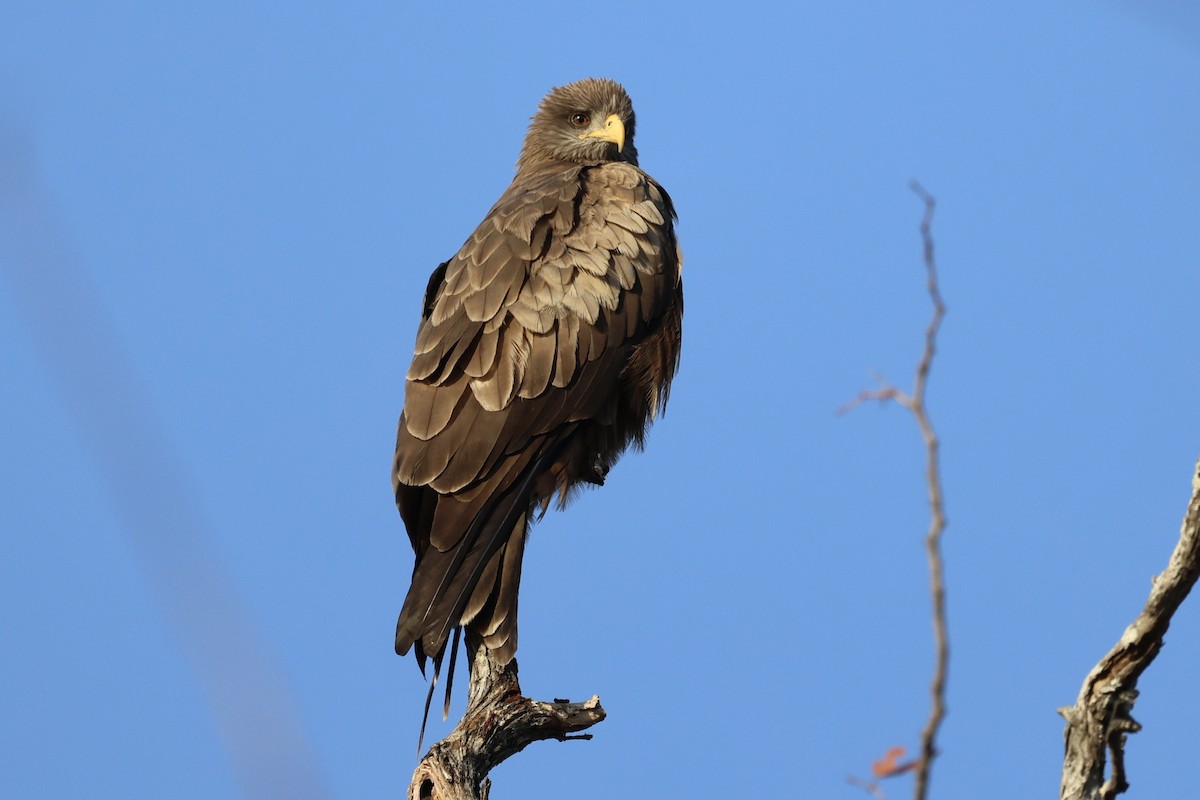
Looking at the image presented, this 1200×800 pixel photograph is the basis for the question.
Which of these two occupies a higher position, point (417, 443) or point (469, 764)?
point (417, 443)

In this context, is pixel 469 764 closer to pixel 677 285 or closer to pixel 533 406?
pixel 533 406

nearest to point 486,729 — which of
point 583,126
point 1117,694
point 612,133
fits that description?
point 1117,694

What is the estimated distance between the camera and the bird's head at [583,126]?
7066 mm

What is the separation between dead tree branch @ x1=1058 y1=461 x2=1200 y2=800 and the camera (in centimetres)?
296

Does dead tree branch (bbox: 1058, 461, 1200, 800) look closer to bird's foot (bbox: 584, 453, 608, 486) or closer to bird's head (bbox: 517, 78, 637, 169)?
bird's foot (bbox: 584, 453, 608, 486)

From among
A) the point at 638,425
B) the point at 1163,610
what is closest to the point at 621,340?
the point at 638,425

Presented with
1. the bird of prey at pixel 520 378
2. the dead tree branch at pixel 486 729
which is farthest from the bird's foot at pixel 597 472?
the dead tree branch at pixel 486 729

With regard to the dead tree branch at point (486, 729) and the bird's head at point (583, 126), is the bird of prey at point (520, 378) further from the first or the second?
the bird's head at point (583, 126)

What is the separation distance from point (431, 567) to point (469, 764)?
3.03 ft

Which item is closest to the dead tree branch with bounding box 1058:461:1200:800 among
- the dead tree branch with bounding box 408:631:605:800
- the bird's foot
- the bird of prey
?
the dead tree branch with bounding box 408:631:605:800

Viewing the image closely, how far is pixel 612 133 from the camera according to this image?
7020 millimetres

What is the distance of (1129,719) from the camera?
9.91 ft

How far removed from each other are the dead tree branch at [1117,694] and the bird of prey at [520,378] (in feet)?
6.55

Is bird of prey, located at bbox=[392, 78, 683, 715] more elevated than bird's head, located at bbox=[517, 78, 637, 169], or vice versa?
bird's head, located at bbox=[517, 78, 637, 169]
